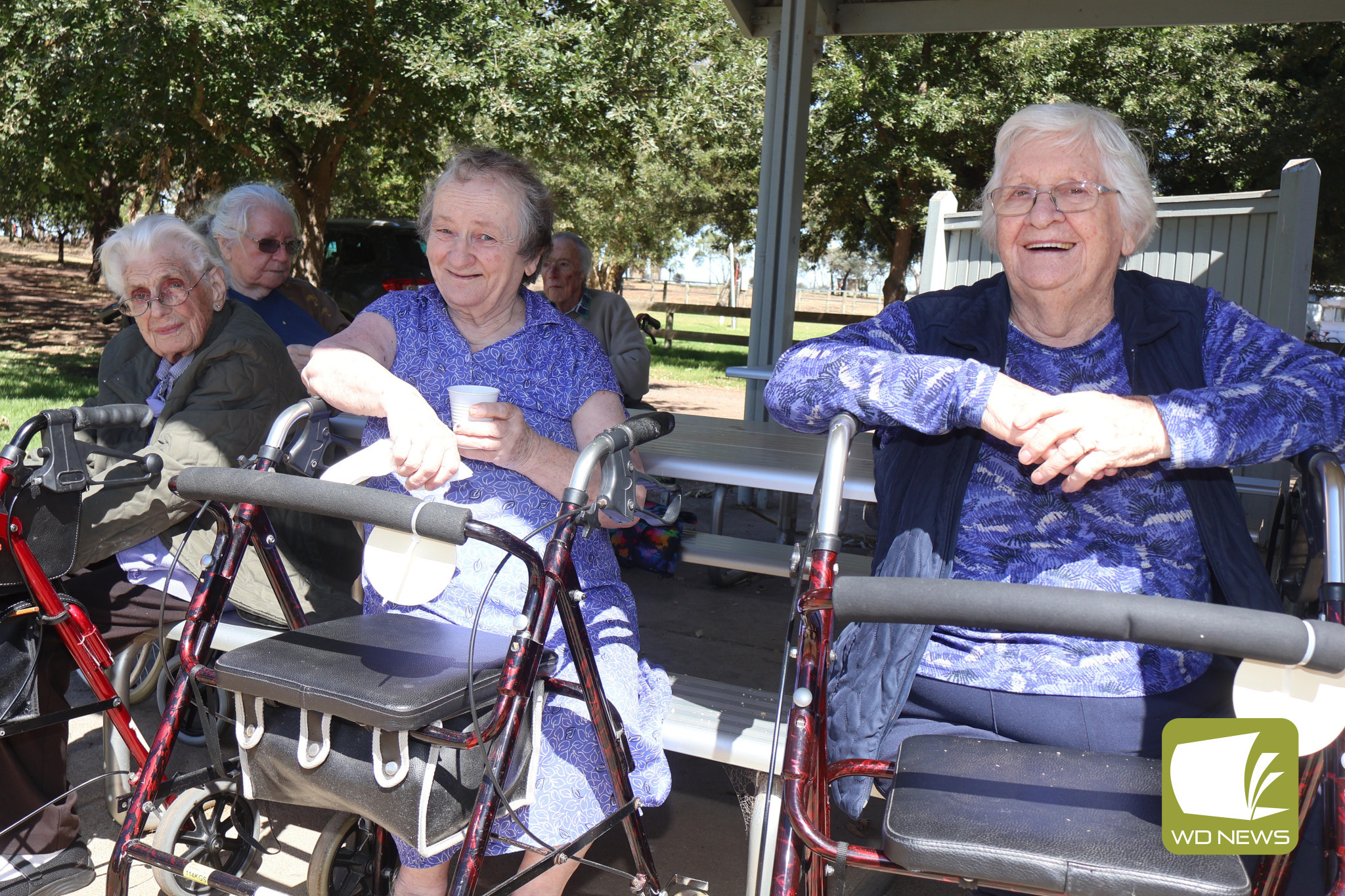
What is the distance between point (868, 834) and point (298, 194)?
38.5 feet

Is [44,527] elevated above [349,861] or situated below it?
above

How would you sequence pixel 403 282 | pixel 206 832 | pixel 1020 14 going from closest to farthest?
pixel 206 832, pixel 1020 14, pixel 403 282

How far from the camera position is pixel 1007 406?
176 centimetres

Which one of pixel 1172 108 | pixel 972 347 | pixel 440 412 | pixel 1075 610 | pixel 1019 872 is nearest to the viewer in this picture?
pixel 1075 610

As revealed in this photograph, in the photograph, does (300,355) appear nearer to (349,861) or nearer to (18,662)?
(18,662)

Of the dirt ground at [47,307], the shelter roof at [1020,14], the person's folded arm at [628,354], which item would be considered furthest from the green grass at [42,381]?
the shelter roof at [1020,14]

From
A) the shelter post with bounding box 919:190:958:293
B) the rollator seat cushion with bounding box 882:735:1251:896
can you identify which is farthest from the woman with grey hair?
the shelter post with bounding box 919:190:958:293

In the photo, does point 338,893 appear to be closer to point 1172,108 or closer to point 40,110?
point 40,110

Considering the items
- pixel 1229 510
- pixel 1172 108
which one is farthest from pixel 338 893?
pixel 1172 108

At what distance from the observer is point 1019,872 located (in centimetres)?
132

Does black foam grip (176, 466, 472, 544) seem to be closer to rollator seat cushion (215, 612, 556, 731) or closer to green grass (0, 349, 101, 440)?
rollator seat cushion (215, 612, 556, 731)

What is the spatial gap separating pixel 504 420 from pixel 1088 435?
1088mm

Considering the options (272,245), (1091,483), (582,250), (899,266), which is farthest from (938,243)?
(899,266)

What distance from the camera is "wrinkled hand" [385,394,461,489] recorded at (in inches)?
75.7
